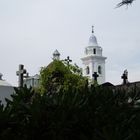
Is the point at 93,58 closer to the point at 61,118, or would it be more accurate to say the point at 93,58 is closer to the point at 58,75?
the point at 58,75

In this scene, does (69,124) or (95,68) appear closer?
(69,124)

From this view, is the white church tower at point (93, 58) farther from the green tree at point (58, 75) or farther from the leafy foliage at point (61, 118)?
the leafy foliage at point (61, 118)

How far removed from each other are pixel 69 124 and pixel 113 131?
47 centimetres

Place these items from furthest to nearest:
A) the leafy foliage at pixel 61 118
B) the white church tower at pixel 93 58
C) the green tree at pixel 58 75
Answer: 1. the white church tower at pixel 93 58
2. the green tree at pixel 58 75
3. the leafy foliage at pixel 61 118

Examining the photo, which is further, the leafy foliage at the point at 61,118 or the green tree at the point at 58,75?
the green tree at the point at 58,75

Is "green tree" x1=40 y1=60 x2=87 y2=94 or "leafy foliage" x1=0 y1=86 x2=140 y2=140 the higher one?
"green tree" x1=40 y1=60 x2=87 y2=94

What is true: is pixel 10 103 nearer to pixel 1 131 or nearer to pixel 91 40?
pixel 1 131

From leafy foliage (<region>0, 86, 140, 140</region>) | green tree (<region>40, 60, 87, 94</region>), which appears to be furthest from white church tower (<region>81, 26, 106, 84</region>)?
leafy foliage (<region>0, 86, 140, 140</region>)

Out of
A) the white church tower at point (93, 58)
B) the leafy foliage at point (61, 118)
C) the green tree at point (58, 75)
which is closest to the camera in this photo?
the leafy foliage at point (61, 118)

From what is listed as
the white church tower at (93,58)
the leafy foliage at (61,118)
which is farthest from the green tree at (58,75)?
the white church tower at (93,58)

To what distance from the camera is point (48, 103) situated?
13.3 ft

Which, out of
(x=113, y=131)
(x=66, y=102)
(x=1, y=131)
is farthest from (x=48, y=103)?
Answer: (x=113, y=131)

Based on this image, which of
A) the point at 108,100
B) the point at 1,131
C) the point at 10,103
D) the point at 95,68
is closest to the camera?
the point at 1,131

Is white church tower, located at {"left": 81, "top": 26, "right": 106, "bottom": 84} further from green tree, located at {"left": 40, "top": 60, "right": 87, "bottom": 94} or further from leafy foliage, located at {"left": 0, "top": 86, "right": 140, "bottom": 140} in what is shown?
leafy foliage, located at {"left": 0, "top": 86, "right": 140, "bottom": 140}
